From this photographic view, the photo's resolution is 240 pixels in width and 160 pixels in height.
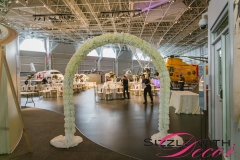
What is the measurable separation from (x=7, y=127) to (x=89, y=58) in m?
32.5

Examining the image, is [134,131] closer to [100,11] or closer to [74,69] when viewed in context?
[74,69]

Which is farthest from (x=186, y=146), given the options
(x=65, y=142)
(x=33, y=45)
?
(x=33, y=45)

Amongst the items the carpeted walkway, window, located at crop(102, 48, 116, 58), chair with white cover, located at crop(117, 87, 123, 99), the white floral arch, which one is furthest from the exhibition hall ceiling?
window, located at crop(102, 48, 116, 58)

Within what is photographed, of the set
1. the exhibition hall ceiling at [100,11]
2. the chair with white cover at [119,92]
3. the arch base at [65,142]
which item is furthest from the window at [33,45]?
the arch base at [65,142]

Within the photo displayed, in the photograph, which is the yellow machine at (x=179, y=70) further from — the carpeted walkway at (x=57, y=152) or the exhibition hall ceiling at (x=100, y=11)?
the carpeted walkway at (x=57, y=152)

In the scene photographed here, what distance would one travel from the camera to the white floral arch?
14.1 feet

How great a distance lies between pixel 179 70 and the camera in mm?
19062

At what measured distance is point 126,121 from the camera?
649 cm

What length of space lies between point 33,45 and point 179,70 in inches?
813

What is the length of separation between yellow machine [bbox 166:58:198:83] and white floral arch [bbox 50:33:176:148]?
14.8 meters

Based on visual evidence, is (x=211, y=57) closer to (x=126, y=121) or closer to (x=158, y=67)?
(x=158, y=67)

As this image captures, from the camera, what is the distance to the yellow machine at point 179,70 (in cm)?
1897

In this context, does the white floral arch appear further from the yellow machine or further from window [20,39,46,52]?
window [20,39,46,52]

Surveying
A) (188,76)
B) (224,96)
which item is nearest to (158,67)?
(224,96)
